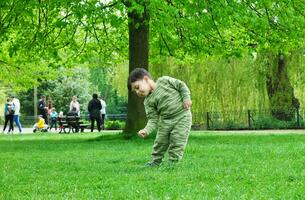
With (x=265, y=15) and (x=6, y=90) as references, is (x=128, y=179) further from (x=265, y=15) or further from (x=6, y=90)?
(x=6, y=90)

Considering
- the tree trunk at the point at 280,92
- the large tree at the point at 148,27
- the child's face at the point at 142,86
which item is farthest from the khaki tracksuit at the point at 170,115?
the tree trunk at the point at 280,92

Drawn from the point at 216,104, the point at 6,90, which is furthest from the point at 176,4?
the point at 6,90

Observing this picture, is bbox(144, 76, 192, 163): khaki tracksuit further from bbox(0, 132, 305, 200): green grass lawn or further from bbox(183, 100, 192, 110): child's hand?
bbox(0, 132, 305, 200): green grass lawn

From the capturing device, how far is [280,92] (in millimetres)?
31734

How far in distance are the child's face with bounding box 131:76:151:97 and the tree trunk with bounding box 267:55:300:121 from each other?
2253 centimetres

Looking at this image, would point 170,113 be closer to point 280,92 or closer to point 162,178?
point 162,178

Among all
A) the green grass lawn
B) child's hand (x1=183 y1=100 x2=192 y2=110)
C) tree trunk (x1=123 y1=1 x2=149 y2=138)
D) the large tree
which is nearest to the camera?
the green grass lawn

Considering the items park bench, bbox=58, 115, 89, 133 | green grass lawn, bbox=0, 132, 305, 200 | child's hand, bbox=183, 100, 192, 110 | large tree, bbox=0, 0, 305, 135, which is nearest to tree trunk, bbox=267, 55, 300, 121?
large tree, bbox=0, 0, 305, 135

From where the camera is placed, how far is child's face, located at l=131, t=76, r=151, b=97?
346 inches

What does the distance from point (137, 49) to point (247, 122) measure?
14.0 meters

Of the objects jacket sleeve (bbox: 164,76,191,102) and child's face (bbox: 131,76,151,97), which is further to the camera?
jacket sleeve (bbox: 164,76,191,102)

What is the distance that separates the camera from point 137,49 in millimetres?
19656

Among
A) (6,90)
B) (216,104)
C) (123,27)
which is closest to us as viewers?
(123,27)

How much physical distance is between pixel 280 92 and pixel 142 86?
23903 mm
